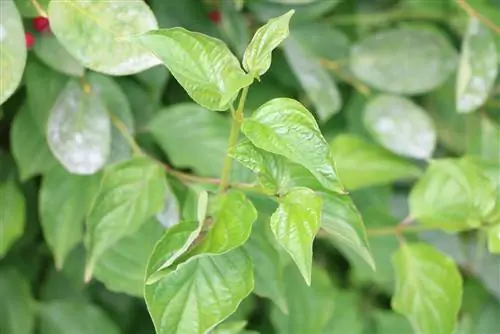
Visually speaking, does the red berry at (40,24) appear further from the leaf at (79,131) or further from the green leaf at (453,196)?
the green leaf at (453,196)

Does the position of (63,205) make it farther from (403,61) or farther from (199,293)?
(403,61)

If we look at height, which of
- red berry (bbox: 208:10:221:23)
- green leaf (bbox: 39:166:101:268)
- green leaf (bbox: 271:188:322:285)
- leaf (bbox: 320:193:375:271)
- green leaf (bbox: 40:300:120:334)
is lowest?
green leaf (bbox: 40:300:120:334)

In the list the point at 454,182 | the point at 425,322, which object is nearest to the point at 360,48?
the point at 454,182

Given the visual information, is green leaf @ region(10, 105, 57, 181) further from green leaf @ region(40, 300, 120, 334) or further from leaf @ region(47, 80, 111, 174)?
green leaf @ region(40, 300, 120, 334)

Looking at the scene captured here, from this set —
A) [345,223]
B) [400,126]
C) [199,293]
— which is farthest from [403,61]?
[199,293]

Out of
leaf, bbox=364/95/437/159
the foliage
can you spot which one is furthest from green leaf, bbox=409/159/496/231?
leaf, bbox=364/95/437/159

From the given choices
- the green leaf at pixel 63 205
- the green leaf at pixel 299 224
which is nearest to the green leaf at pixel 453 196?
the green leaf at pixel 299 224
